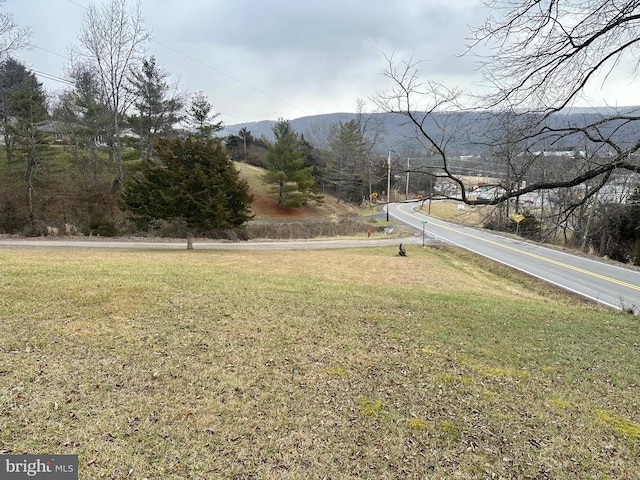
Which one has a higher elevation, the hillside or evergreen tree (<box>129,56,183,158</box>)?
evergreen tree (<box>129,56,183,158</box>)

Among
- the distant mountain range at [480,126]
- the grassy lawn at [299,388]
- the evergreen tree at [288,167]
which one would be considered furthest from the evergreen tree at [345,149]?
the distant mountain range at [480,126]

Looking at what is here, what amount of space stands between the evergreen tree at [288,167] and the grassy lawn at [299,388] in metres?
33.7

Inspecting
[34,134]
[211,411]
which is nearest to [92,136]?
[34,134]

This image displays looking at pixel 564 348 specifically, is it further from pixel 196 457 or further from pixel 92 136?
pixel 92 136

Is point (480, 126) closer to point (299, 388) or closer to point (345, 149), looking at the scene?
point (299, 388)

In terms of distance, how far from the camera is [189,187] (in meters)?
16.4

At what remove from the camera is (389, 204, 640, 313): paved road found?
39.1 feet

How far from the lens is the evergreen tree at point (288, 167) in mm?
39031

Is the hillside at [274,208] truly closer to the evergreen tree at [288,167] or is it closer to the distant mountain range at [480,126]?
the evergreen tree at [288,167]

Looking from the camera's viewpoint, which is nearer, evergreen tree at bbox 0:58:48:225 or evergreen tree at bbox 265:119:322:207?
evergreen tree at bbox 0:58:48:225

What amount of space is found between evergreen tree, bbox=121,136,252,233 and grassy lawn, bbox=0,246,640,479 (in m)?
10.3

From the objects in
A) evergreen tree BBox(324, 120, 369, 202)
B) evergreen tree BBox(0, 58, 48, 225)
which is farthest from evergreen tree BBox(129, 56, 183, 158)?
evergreen tree BBox(324, 120, 369, 202)

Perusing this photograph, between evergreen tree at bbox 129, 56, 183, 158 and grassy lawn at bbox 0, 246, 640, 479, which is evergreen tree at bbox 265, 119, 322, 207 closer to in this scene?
evergreen tree at bbox 129, 56, 183, 158

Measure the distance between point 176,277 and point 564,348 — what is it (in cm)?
736
